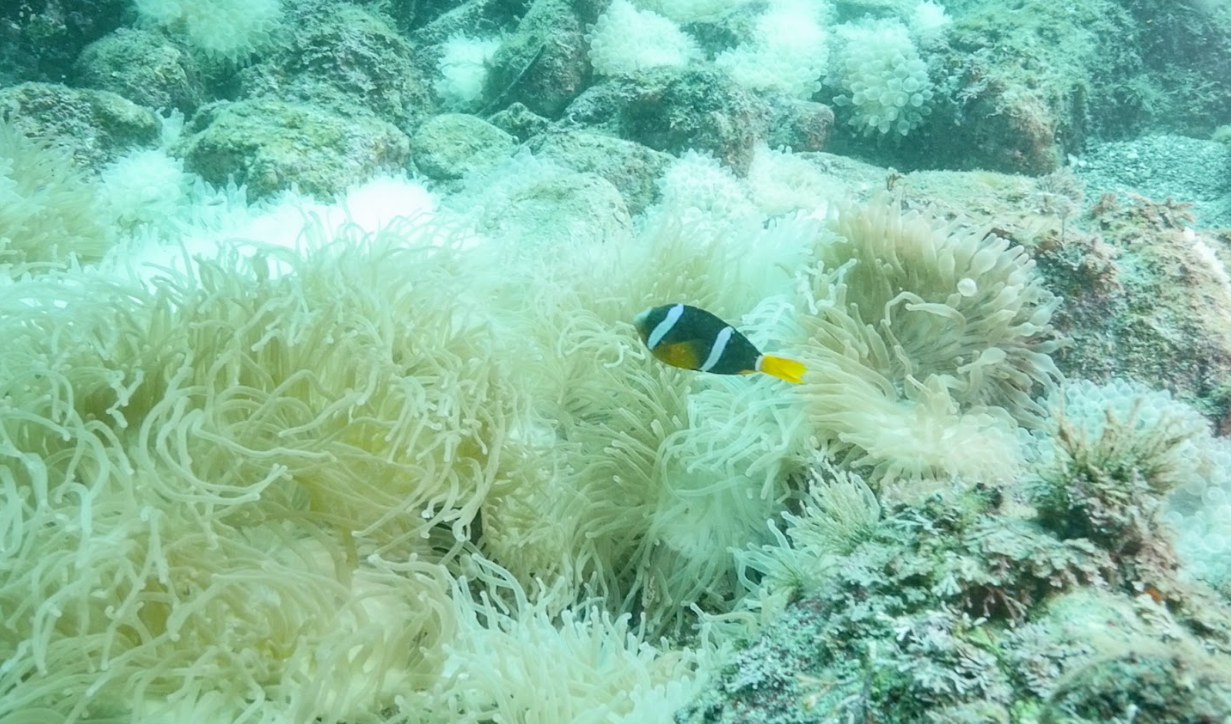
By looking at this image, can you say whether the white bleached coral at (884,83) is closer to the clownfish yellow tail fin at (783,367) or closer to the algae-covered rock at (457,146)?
the algae-covered rock at (457,146)

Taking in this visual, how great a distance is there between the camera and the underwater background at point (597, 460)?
1193 mm

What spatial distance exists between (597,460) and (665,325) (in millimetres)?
528

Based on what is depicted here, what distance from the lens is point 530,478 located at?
2062 mm

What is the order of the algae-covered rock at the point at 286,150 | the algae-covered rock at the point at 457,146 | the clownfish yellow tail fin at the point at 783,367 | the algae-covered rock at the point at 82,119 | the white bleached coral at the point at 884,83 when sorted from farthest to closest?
the white bleached coral at the point at 884,83 → the algae-covered rock at the point at 457,146 → the algae-covered rock at the point at 82,119 → the algae-covered rock at the point at 286,150 → the clownfish yellow tail fin at the point at 783,367

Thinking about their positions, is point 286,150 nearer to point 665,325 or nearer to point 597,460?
point 597,460

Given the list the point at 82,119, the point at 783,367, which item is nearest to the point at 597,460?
the point at 783,367

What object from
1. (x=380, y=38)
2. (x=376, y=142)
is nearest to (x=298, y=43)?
(x=380, y=38)

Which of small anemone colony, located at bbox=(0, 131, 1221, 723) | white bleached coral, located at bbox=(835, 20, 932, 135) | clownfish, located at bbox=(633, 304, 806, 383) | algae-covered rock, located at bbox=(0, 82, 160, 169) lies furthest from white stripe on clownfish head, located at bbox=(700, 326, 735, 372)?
white bleached coral, located at bbox=(835, 20, 932, 135)

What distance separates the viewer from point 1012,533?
48.0 inches

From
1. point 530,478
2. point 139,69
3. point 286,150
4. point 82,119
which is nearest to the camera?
point 530,478

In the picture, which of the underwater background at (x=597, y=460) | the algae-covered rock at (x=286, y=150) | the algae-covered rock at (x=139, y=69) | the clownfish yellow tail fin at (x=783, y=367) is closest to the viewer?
the underwater background at (x=597, y=460)

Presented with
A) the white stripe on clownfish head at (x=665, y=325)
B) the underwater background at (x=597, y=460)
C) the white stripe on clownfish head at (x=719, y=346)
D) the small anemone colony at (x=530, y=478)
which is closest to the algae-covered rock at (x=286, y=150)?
the underwater background at (x=597, y=460)

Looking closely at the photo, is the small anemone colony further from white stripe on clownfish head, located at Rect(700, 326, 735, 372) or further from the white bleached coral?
the white bleached coral

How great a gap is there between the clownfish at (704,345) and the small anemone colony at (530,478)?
0.26m
